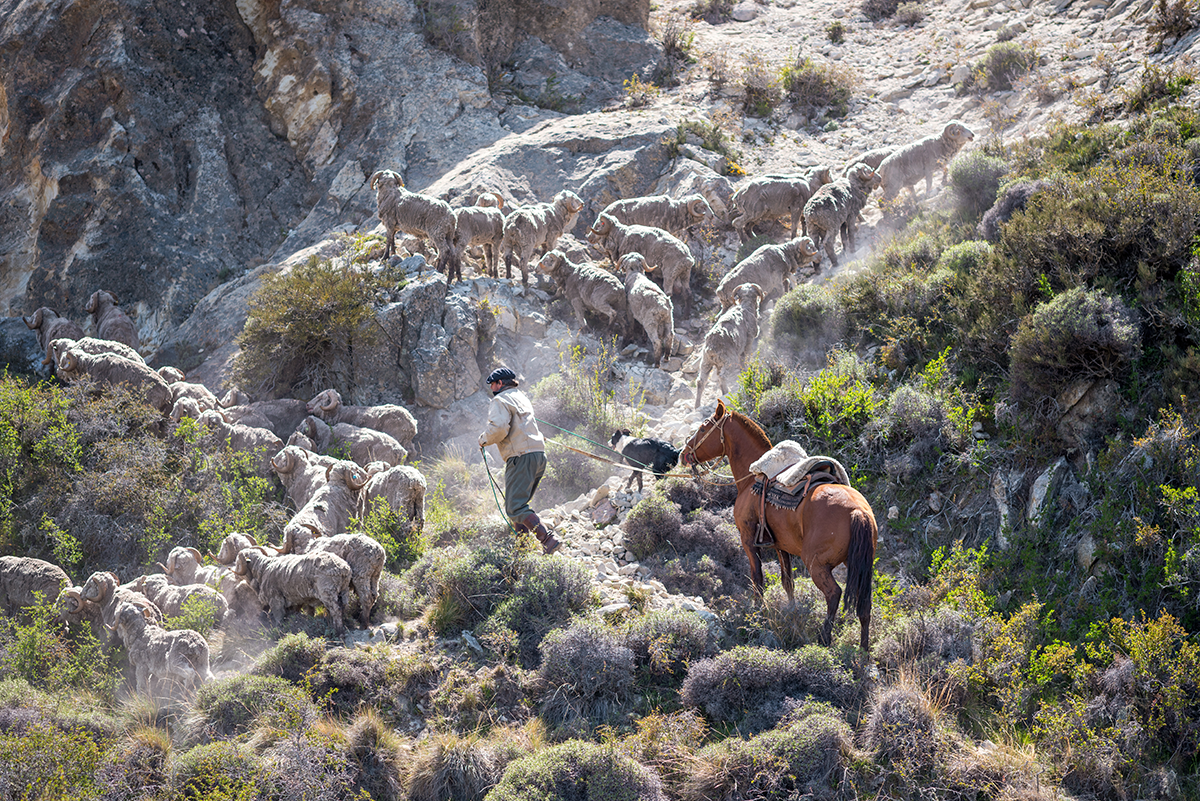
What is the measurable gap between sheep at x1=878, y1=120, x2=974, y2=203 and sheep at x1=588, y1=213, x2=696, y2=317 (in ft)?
15.6

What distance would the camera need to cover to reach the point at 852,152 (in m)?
19.7

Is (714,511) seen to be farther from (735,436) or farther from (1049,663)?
(1049,663)

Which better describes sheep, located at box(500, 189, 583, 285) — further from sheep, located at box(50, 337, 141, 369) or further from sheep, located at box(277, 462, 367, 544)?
sheep, located at box(50, 337, 141, 369)

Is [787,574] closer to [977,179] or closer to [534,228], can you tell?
[534,228]

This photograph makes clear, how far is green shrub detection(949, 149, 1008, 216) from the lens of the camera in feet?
45.7

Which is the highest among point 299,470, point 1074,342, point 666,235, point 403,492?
point 1074,342

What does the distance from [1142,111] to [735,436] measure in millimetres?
10559

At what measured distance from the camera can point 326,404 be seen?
1249cm

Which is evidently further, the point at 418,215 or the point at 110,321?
the point at 110,321

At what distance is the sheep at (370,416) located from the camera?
12383mm

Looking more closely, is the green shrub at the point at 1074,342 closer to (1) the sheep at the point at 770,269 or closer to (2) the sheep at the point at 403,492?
(1) the sheep at the point at 770,269

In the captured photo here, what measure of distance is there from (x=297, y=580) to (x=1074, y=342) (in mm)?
8427

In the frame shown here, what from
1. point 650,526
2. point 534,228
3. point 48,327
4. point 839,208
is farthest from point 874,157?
point 48,327

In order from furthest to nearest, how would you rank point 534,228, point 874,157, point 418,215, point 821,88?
point 821,88 < point 874,157 < point 534,228 < point 418,215
